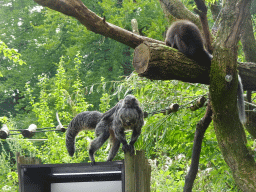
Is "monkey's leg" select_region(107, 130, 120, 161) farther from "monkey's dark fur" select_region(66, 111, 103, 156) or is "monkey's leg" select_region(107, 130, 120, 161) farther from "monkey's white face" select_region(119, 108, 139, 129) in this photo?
"monkey's white face" select_region(119, 108, 139, 129)

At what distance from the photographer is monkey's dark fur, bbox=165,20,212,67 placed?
242 centimetres

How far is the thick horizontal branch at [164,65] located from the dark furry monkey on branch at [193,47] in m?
0.10

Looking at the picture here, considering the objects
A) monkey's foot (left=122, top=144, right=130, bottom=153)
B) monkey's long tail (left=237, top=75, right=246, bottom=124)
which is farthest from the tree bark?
monkey's foot (left=122, top=144, right=130, bottom=153)

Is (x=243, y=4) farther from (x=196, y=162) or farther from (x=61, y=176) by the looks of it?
(x=61, y=176)

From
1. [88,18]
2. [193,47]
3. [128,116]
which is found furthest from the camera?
[88,18]

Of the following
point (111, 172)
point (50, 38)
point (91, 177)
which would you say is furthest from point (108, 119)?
point (50, 38)

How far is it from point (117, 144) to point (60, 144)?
264 centimetres

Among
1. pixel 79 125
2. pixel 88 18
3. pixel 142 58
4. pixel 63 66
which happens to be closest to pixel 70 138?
pixel 79 125

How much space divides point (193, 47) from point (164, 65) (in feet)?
1.39

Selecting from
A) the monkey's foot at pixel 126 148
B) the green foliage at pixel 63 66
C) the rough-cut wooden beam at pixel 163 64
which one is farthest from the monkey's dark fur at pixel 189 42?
the green foliage at pixel 63 66

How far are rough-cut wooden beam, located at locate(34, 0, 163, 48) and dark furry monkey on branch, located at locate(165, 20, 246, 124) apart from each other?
0.43 meters

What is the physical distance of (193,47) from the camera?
244cm

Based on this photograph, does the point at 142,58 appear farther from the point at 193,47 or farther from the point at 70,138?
the point at 70,138

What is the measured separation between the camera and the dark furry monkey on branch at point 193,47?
2428mm
